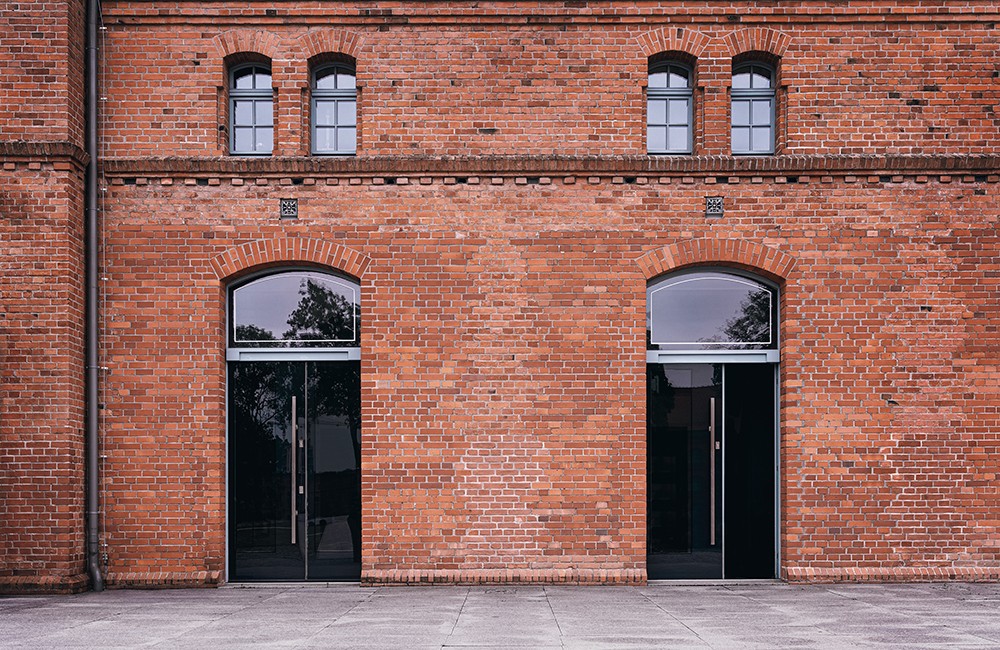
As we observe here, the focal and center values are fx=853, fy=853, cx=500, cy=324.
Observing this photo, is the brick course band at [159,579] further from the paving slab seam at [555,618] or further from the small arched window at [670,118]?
the small arched window at [670,118]

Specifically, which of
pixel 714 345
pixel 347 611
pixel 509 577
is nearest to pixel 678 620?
pixel 509 577

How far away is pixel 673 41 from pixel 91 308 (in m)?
7.72

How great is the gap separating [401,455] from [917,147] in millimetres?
7273

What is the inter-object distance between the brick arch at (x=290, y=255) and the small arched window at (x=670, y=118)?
12.8ft

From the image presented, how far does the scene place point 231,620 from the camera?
8125mm

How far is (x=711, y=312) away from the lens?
418 inches

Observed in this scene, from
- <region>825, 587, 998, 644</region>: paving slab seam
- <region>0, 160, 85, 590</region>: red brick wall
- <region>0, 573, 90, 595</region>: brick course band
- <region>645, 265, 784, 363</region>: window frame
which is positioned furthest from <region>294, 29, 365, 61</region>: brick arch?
<region>825, 587, 998, 644</region>: paving slab seam

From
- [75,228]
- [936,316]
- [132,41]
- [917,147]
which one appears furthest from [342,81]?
[936,316]

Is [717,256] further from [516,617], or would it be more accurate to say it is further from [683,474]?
[516,617]

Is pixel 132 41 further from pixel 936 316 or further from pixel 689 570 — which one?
pixel 936 316

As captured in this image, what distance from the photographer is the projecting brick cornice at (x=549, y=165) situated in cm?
1027

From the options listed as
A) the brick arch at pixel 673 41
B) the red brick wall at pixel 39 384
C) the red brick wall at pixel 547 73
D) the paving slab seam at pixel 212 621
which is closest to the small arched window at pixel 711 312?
the red brick wall at pixel 547 73

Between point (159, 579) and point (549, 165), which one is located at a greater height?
point (549, 165)

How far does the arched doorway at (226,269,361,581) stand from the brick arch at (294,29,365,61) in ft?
8.81
